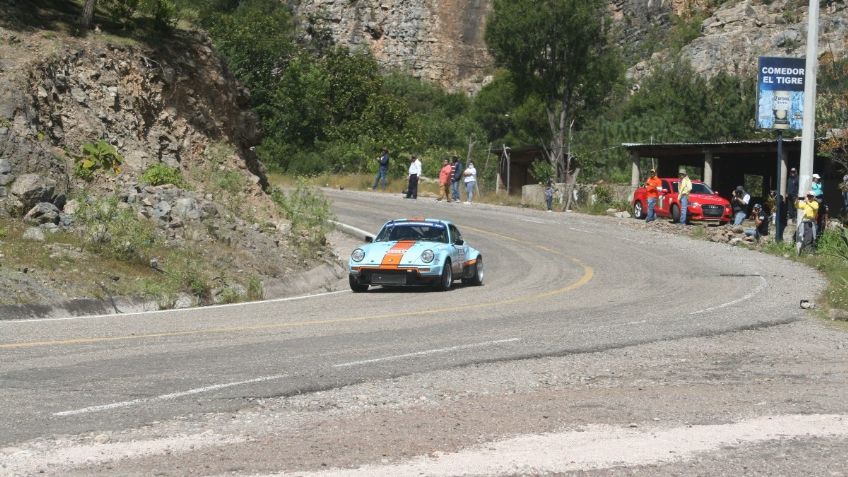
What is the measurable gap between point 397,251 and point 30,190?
6780 mm

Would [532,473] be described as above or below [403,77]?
below

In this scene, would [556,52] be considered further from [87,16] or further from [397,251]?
[397,251]

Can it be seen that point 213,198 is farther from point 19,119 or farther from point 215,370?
point 215,370

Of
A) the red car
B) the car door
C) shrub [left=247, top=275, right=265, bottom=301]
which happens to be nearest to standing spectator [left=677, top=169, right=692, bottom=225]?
the red car

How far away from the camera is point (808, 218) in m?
29.0

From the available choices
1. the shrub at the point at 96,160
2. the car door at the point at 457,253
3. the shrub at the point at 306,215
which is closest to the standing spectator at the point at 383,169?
the shrub at the point at 306,215

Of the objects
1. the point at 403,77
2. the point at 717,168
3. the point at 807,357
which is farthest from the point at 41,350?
the point at 403,77

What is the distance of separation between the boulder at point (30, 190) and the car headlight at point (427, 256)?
6.98m

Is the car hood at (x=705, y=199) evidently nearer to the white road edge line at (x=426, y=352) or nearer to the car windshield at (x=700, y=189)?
the car windshield at (x=700, y=189)

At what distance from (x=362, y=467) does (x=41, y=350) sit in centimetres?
558

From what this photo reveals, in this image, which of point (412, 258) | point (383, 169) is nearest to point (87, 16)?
point (412, 258)

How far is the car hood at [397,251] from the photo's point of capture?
20641mm

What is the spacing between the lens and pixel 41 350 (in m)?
11.1

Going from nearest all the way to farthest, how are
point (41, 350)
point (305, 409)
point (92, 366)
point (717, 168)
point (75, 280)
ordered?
point (305, 409)
point (92, 366)
point (41, 350)
point (75, 280)
point (717, 168)
